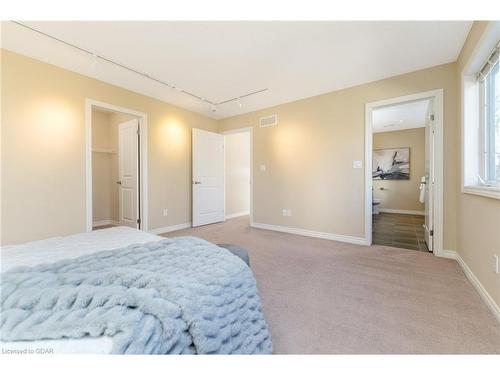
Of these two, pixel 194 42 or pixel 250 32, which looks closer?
pixel 250 32

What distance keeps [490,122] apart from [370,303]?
206 centimetres

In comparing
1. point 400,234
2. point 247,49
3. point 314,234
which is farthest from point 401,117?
point 247,49

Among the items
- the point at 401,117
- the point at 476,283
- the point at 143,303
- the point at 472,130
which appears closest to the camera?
the point at 143,303

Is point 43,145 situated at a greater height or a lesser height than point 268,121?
lesser

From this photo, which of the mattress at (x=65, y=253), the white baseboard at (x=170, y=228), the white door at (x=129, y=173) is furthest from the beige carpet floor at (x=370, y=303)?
the white door at (x=129, y=173)

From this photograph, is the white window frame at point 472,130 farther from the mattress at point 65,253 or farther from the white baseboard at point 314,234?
the mattress at point 65,253

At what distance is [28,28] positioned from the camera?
6.44ft

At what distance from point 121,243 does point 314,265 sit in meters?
1.93

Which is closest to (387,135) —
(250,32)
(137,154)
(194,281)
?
(250,32)

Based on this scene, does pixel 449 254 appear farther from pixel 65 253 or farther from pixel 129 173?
pixel 129 173

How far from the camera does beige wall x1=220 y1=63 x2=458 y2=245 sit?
2560 mm

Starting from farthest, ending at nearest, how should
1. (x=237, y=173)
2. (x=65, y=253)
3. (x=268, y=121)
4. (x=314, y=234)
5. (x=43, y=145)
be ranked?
(x=237, y=173)
(x=268, y=121)
(x=314, y=234)
(x=43, y=145)
(x=65, y=253)

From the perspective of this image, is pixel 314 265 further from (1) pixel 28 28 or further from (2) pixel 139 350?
(1) pixel 28 28

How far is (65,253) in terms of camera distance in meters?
1.27
